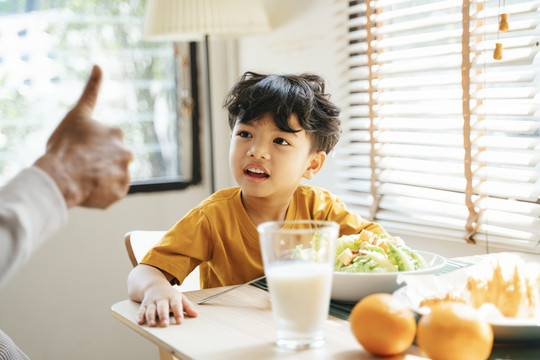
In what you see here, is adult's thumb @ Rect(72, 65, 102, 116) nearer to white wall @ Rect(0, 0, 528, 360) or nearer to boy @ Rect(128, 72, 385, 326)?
boy @ Rect(128, 72, 385, 326)

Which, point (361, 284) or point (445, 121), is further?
point (445, 121)

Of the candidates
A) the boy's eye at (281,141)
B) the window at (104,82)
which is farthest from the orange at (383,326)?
the window at (104,82)

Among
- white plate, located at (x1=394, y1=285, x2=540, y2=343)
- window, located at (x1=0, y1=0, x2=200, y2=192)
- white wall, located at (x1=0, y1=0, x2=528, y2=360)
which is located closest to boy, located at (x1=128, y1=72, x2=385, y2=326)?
white plate, located at (x1=394, y1=285, x2=540, y2=343)

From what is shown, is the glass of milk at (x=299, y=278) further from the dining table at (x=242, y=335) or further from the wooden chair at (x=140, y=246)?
the wooden chair at (x=140, y=246)

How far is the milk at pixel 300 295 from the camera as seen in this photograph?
2.72ft

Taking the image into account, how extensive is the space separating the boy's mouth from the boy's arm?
0.35m

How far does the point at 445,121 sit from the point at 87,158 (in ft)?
4.01

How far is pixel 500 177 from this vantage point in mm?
1639

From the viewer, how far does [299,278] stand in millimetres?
825

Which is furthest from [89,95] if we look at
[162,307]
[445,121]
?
[445,121]

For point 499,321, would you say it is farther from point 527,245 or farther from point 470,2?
point 470,2

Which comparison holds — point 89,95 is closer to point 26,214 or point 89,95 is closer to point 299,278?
point 26,214

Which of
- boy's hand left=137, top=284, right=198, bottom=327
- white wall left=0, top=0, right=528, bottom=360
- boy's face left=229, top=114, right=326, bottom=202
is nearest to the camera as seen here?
boy's hand left=137, top=284, right=198, bottom=327

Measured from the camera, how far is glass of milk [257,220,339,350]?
830 mm
